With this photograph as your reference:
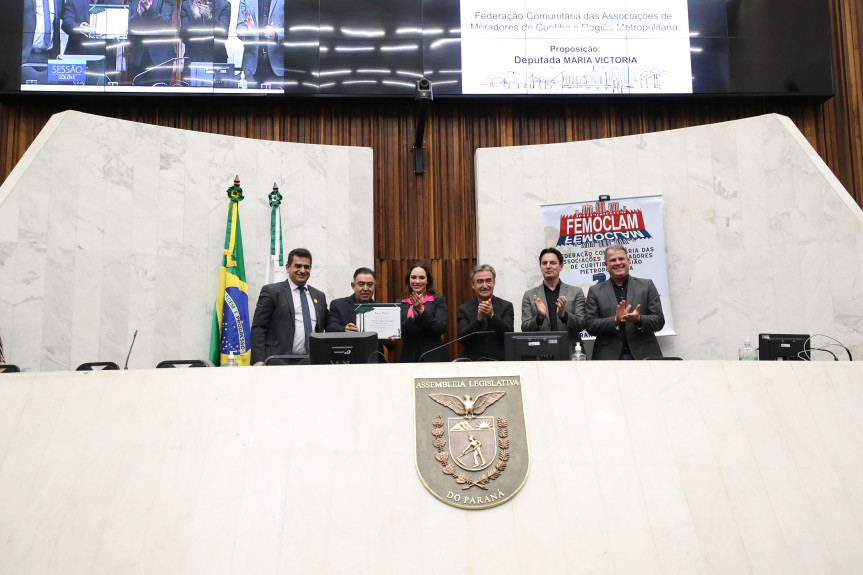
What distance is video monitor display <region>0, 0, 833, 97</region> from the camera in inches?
258

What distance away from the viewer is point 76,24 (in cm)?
656

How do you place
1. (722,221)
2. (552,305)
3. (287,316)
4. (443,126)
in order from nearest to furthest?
(287,316) < (552,305) < (722,221) < (443,126)

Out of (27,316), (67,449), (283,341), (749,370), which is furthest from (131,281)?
(749,370)

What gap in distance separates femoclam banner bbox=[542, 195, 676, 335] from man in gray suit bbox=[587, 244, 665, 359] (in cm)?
141

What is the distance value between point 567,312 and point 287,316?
1626 mm

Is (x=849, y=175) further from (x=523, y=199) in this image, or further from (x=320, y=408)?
(x=320, y=408)

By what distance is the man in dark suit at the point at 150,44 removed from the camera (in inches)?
258

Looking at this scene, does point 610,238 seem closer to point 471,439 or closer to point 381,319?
point 381,319

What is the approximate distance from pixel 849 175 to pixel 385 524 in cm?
591

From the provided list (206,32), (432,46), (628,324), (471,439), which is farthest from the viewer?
(432,46)

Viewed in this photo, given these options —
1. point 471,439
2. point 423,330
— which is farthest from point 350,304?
point 471,439

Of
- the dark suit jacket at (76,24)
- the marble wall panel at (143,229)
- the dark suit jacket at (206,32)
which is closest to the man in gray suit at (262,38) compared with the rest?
the dark suit jacket at (206,32)

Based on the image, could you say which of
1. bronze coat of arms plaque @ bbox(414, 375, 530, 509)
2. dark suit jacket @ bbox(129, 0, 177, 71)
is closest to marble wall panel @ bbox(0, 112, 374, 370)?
dark suit jacket @ bbox(129, 0, 177, 71)

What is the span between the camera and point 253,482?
9.60 feet
